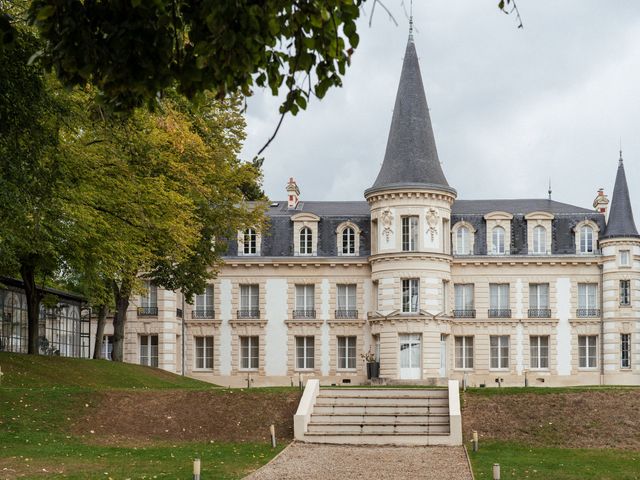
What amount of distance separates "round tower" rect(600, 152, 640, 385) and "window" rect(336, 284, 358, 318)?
13.2 metres

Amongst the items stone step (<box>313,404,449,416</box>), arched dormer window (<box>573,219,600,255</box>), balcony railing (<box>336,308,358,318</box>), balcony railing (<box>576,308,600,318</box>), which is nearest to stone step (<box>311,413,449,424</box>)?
stone step (<box>313,404,449,416</box>)

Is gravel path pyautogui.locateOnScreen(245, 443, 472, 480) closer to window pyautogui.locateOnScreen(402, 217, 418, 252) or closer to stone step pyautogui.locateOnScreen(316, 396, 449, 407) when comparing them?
stone step pyautogui.locateOnScreen(316, 396, 449, 407)

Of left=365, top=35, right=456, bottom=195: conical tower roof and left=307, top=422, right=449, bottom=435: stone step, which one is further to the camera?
left=365, top=35, right=456, bottom=195: conical tower roof

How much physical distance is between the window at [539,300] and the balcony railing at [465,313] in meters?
3.05

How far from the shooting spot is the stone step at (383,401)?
26.3 m

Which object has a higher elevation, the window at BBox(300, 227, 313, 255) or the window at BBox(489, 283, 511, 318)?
the window at BBox(300, 227, 313, 255)

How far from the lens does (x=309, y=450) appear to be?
2248 cm

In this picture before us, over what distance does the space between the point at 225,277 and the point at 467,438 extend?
1195 inches

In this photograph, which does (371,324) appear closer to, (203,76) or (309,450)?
Result: (309,450)

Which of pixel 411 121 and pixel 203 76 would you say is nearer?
pixel 203 76

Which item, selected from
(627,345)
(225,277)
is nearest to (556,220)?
(627,345)

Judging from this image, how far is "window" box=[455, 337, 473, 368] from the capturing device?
171 ft

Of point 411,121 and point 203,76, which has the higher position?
point 411,121

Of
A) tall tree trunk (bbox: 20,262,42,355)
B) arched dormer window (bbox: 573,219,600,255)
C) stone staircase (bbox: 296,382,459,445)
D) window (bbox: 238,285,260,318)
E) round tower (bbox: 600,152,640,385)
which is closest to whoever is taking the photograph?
stone staircase (bbox: 296,382,459,445)
